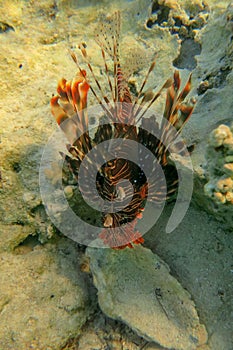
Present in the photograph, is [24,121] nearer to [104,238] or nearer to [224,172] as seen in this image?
[104,238]

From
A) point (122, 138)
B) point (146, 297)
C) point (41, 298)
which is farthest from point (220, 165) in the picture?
point (41, 298)

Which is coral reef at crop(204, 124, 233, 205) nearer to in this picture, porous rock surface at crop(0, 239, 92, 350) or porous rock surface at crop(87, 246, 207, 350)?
porous rock surface at crop(87, 246, 207, 350)

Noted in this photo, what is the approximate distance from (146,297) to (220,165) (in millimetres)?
1172

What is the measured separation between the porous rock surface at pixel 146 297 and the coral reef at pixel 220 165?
850 millimetres

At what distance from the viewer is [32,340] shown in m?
2.01

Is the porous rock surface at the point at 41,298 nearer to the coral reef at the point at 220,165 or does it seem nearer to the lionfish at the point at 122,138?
the lionfish at the point at 122,138

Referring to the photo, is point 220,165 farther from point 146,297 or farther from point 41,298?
point 41,298

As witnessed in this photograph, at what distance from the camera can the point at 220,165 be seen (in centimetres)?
174

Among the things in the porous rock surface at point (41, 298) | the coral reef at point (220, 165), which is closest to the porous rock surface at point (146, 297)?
the porous rock surface at point (41, 298)

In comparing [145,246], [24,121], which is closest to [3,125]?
[24,121]

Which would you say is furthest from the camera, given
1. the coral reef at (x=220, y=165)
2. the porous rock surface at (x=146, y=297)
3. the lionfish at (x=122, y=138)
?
the porous rock surface at (x=146, y=297)

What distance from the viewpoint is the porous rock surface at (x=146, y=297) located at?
2.07 metres

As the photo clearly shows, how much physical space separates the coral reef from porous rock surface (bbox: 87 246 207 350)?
2.79ft

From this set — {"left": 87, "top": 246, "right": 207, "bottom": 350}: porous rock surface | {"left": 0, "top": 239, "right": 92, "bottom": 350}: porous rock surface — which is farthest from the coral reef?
{"left": 0, "top": 239, "right": 92, "bottom": 350}: porous rock surface
